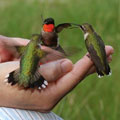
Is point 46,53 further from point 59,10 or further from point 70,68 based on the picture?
point 59,10

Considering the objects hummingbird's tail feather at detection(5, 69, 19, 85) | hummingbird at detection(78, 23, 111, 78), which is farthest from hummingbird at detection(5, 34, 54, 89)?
hummingbird at detection(78, 23, 111, 78)

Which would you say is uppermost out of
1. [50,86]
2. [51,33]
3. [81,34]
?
[51,33]

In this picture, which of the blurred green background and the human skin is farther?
the blurred green background

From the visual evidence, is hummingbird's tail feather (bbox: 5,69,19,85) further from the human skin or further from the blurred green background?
the blurred green background

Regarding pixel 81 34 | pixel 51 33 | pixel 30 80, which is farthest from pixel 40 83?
pixel 81 34

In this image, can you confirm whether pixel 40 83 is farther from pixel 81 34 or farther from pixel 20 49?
pixel 81 34

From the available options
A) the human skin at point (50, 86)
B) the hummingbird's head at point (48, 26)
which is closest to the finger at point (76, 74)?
the human skin at point (50, 86)

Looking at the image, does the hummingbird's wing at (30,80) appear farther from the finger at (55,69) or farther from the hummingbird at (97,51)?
the hummingbird at (97,51)
